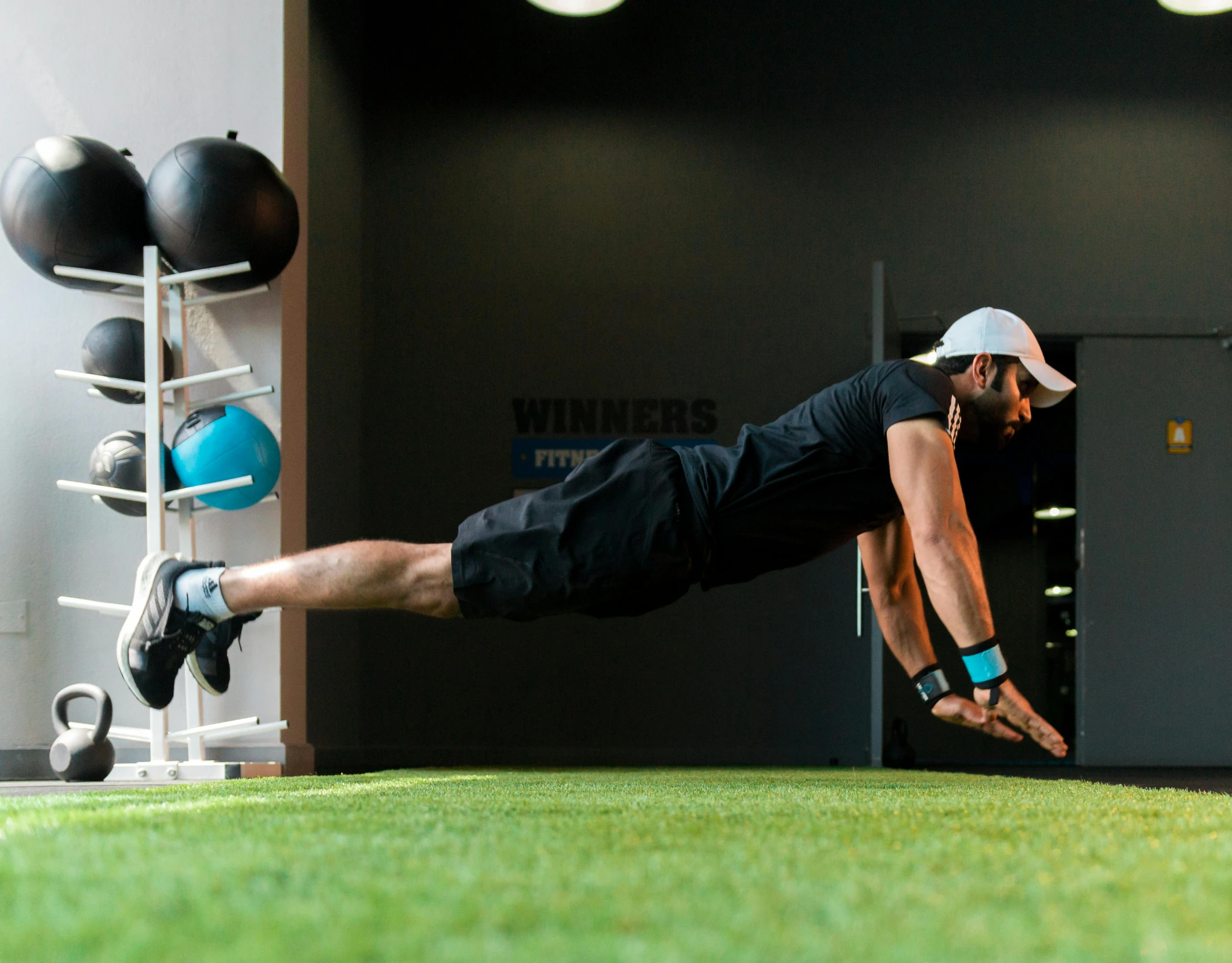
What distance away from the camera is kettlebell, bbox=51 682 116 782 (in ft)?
9.91

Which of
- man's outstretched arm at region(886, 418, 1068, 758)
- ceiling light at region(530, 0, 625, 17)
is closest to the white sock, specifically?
man's outstretched arm at region(886, 418, 1068, 758)

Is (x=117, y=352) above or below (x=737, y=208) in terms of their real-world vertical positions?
below

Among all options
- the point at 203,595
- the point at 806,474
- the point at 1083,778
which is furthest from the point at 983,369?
the point at 1083,778

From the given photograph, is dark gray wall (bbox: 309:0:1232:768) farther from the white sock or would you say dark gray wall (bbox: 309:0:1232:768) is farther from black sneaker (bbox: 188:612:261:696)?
the white sock

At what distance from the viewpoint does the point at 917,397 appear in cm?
218

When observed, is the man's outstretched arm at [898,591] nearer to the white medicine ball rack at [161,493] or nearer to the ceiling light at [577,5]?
the white medicine ball rack at [161,493]

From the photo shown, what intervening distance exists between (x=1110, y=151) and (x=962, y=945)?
6332mm

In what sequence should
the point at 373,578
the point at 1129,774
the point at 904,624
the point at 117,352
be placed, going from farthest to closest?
the point at 1129,774 → the point at 117,352 → the point at 904,624 → the point at 373,578

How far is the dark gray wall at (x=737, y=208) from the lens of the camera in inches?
234

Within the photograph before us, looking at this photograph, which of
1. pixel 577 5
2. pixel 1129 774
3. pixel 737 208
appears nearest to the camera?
pixel 577 5

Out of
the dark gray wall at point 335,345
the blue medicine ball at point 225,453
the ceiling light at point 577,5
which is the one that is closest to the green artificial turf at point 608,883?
the blue medicine ball at point 225,453

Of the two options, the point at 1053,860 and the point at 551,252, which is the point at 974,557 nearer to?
the point at 1053,860

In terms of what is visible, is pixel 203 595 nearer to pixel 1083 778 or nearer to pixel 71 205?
pixel 71 205

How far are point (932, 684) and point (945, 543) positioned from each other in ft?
1.53
